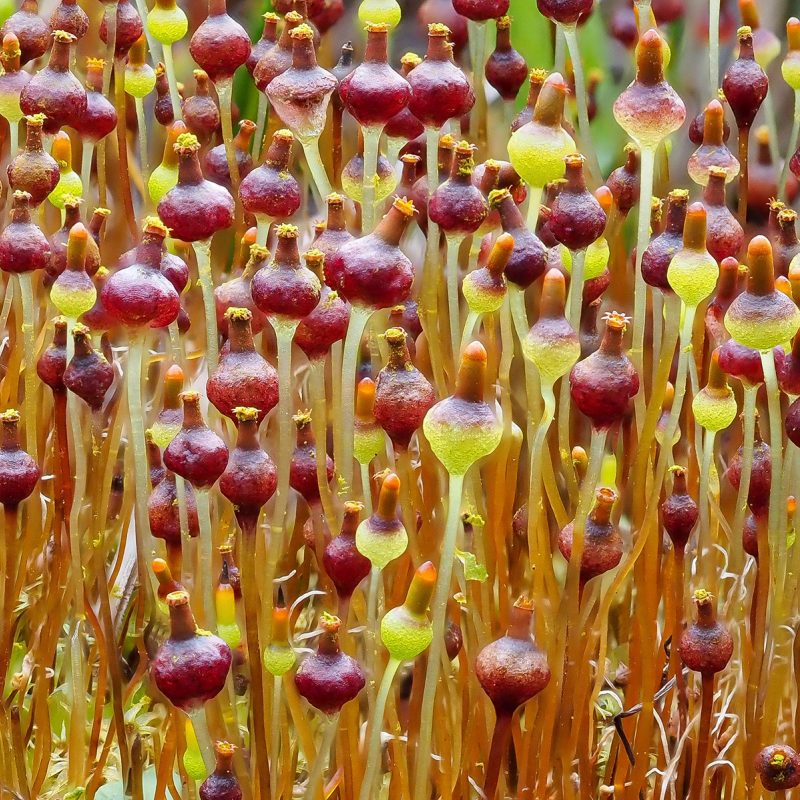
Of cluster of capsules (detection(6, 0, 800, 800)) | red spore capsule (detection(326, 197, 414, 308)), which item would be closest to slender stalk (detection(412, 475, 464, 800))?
cluster of capsules (detection(6, 0, 800, 800))

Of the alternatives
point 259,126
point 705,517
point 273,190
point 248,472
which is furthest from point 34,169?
point 705,517

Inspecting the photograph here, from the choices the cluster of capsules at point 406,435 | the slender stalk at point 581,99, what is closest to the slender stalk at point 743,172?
the cluster of capsules at point 406,435

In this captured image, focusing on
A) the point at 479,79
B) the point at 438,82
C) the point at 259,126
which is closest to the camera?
the point at 438,82

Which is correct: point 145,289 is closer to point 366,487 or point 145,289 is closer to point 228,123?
point 366,487

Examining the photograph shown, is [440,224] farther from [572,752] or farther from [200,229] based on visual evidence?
[572,752]

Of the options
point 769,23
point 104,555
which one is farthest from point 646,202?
point 769,23

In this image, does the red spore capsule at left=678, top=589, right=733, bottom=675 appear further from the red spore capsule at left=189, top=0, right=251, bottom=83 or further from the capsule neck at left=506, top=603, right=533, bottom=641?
the red spore capsule at left=189, top=0, right=251, bottom=83

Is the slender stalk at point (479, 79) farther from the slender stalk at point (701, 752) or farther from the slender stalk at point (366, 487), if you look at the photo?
the slender stalk at point (701, 752)
